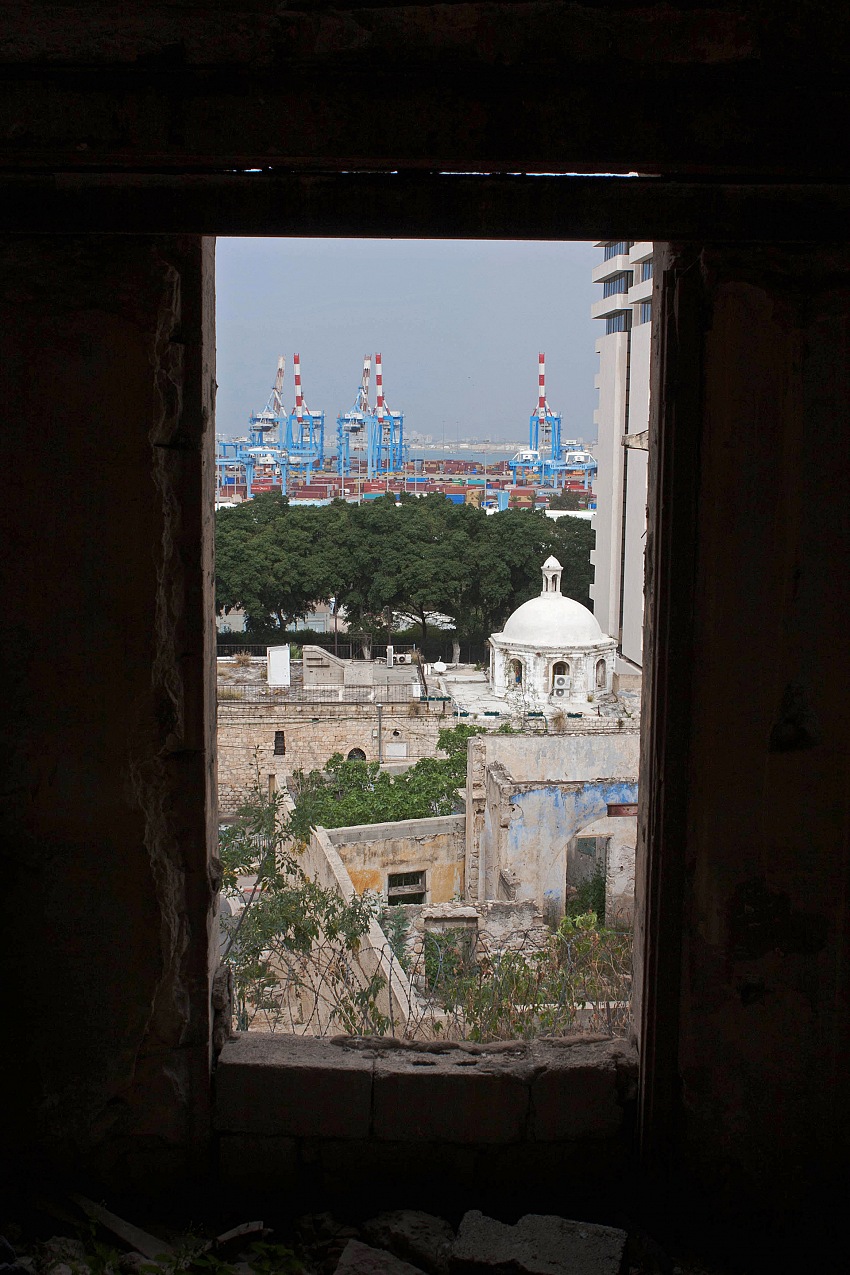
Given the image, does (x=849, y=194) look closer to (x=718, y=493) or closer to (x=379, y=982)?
(x=718, y=493)

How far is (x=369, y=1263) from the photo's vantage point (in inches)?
94.5

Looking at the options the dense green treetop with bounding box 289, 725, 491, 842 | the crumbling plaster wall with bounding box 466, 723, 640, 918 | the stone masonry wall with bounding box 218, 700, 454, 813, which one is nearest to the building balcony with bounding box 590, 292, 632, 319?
the stone masonry wall with bounding box 218, 700, 454, 813

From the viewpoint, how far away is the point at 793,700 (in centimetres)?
253

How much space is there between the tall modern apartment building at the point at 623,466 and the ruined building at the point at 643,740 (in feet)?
91.6

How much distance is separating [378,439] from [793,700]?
88808 mm

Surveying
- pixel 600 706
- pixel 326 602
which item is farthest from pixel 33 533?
pixel 326 602

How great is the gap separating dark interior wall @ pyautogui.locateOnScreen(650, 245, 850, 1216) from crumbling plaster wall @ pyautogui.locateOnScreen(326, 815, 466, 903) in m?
10.1

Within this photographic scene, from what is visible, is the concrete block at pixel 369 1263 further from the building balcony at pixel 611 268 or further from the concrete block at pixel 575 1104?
the building balcony at pixel 611 268

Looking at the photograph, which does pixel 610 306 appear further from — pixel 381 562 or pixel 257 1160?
pixel 257 1160

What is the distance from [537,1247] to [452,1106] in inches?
15.9

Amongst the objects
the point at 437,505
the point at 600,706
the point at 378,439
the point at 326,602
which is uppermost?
the point at 378,439

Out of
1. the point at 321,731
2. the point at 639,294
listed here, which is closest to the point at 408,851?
the point at 321,731

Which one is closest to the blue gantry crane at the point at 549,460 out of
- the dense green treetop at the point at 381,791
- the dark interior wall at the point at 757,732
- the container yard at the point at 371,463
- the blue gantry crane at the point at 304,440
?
the container yard at the point at 371,463

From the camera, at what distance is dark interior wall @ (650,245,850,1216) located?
244cm
